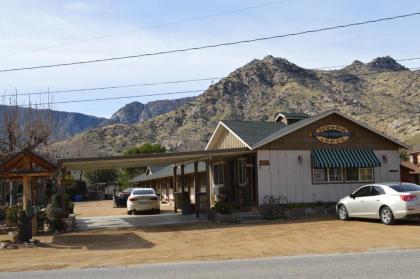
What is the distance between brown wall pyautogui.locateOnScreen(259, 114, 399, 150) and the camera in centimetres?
2477

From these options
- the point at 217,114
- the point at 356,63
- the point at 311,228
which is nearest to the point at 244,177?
the point at 311,228

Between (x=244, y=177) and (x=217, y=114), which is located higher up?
(x=217, y=114)

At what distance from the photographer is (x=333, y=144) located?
25547 millimetres

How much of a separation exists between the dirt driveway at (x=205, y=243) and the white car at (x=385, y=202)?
1.36 feet

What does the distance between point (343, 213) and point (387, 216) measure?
2.64 metres

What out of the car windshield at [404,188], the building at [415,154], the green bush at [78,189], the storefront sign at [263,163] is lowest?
the green bush at [78,189]

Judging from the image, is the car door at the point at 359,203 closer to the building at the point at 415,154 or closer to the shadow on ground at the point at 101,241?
the shadow on ground at the point at 101,241

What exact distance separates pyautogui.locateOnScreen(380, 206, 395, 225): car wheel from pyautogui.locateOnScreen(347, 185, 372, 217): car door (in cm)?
99

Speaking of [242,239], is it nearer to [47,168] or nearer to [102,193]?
[47,168]

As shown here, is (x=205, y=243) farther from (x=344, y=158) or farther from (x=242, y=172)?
(x=242, y=172)

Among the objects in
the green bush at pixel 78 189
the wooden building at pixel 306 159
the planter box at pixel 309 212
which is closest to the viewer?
the planter box at pixel 309 212

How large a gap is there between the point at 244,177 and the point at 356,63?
12804 centimetres

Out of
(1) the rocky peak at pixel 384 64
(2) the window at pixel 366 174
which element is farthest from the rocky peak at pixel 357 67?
(2) the window at pixel 366 174

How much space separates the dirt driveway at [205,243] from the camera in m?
13.3
